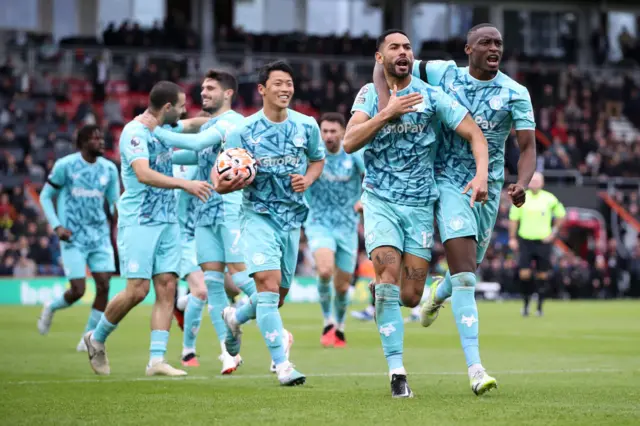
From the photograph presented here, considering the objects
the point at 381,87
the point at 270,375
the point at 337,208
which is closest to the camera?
the point at 381,87

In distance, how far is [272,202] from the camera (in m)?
9.23

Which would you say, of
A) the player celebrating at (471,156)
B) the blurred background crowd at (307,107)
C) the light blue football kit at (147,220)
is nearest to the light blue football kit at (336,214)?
the light blue football kit at (147,220)

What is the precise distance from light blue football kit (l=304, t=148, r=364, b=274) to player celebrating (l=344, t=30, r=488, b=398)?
18.9 ft

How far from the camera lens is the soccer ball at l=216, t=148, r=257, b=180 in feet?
28.8

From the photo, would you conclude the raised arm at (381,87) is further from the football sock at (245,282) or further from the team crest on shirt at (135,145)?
the football sock at (245,282)

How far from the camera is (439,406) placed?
7.32 metres

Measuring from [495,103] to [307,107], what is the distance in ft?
88.5

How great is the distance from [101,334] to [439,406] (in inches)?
164

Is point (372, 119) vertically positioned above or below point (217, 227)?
above

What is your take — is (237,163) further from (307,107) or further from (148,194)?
(307,107)

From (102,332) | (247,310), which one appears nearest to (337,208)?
(102,332)

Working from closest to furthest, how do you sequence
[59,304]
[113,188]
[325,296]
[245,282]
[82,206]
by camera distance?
1. [245,282]
2. [113,188]
3. [82,206]
4. [325,296]
5. [59,304]

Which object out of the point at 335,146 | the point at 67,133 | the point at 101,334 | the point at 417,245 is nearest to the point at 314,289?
the point at 67,133

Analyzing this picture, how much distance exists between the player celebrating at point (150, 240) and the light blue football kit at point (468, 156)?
110 inches
